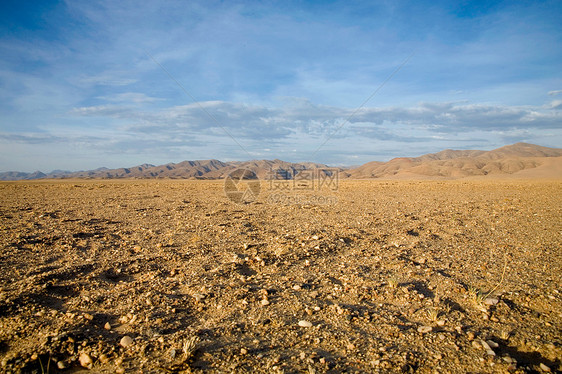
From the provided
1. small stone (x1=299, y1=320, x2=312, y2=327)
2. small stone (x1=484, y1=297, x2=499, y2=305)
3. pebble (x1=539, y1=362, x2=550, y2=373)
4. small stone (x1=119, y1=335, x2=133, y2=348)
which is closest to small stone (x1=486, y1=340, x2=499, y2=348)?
pebble (x1=539, y1=362, x2=550, y2=373)

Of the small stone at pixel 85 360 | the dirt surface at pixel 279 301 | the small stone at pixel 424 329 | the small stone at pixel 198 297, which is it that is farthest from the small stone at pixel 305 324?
the small stone at pixel 85 360

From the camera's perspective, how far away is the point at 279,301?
3867 millimetres

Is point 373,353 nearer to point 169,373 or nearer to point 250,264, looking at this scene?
point 169,373

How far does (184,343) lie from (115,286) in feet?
6.56

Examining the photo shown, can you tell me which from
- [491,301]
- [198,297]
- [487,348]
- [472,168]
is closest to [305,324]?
[198,297]

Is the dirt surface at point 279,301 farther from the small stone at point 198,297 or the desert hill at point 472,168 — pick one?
the desert hill at point 472,168

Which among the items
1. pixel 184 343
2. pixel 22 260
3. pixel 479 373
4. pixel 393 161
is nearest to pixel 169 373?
pixel 184 343

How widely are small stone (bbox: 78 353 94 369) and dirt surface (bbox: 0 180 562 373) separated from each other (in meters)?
0.01

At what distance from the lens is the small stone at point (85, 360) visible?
8.52 feet

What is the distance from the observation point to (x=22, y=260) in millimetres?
5230

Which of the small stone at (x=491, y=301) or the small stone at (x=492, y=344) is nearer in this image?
the small stone at (x=492, y=344)

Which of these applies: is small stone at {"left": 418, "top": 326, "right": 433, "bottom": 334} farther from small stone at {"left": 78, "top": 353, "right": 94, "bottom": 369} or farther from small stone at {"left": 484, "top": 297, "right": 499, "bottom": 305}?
small stone at {"left": 78, "top": 353, "right": 94, "bottom": 369}

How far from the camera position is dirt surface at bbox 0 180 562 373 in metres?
2.70

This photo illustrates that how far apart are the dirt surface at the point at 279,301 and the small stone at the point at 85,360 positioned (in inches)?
0.4
